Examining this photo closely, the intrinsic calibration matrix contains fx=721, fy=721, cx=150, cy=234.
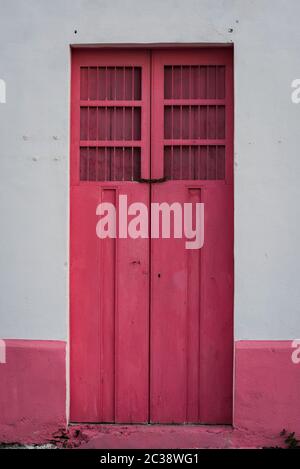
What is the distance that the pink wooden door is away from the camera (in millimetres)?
5367

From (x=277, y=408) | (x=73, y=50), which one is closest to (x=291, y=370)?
(x=277, y=408)

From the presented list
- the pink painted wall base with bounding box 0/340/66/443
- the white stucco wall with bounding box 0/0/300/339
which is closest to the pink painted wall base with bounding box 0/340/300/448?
the pink painted wall base with bounding box 0/340/66/443

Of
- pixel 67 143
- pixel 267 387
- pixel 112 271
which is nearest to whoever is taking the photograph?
pixel 267 387

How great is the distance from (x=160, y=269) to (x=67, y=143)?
45.6 inches

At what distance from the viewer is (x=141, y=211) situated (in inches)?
212

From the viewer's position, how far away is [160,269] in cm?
539

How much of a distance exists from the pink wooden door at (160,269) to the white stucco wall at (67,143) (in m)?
0.17

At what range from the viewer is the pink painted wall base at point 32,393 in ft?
17.2

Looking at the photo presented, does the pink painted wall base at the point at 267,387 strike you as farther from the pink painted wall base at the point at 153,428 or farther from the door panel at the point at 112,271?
the door panel at the point at 112,271

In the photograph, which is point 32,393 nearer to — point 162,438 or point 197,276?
point 162,438

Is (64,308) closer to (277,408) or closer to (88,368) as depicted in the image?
(88,368)

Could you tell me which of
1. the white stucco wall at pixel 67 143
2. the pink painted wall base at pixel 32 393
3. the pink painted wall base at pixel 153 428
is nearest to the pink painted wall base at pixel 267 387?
the pink painted wall base at pixel 153 428

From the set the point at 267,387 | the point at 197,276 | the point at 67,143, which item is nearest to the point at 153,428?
the point at 267,387

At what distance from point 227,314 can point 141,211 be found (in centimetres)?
100
